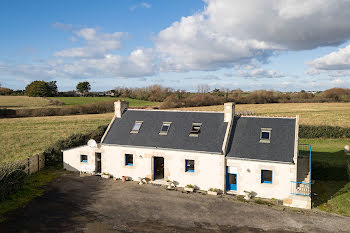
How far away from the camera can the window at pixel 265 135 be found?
20423mm

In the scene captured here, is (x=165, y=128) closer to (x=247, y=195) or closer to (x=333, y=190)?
(x=247, y=195)

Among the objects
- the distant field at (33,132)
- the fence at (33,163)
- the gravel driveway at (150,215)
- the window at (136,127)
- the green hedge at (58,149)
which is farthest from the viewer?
the distant field at (33,132)

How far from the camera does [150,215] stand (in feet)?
54.3

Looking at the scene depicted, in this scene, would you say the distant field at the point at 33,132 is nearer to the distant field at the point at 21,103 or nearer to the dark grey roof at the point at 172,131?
the dark grey roof at the point at 172,131

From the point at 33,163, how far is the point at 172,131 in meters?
13.2

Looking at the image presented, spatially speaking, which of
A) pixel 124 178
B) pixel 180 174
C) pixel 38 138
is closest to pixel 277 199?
pixel 180 174

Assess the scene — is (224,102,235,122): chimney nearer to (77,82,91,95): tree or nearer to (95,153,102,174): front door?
(95,153,102,174): front door

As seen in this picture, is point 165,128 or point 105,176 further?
point 165,128

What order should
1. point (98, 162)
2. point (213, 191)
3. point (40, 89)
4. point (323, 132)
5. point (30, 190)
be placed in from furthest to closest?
point (40, 89)
point (323, 132)
point (98, 162)
point (30, 190)
point (213, 191)

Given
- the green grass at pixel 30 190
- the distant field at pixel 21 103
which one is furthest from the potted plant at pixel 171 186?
the distant field at pixel 21 103

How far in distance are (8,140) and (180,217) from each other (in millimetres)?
35413

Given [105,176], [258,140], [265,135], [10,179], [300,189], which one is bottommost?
[105,176]

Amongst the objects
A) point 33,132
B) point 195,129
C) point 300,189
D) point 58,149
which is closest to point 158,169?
point 195,129

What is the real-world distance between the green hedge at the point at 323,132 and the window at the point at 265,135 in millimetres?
22494
